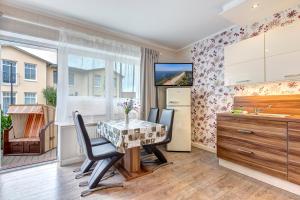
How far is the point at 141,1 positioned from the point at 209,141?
9.83 feet

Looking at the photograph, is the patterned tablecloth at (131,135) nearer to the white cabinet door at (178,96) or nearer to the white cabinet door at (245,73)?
the white cabinet door at (178,96)

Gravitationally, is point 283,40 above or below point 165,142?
above

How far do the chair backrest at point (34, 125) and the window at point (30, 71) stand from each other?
2.92 ft

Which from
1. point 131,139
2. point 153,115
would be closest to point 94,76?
point 153,115

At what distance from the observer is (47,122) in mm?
3477

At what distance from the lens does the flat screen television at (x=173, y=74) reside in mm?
3754

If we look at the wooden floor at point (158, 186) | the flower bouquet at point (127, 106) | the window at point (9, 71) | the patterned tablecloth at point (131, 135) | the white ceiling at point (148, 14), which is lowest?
the wooden floor at point (158, 186)

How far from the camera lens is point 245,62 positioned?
2564 millimetres

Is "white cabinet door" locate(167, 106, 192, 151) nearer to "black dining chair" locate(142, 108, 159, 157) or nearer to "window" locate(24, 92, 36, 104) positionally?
"black dining chair" locate(142, 108, 159, 157)

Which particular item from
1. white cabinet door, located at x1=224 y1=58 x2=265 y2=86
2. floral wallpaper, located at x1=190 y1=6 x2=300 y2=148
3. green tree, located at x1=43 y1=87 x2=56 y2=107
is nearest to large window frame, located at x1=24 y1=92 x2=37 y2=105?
green tree, located at x1=43 y1=87 x2=56 y2=107

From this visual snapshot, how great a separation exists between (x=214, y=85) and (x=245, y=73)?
880 millimetres

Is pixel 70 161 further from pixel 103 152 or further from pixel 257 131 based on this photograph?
pixel 257 131

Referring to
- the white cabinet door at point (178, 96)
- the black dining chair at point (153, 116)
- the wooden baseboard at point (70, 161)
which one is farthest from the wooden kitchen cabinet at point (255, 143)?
the wooden baseboard at point (70, 161)

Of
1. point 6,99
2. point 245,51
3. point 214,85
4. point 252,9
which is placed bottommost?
point 6,99
